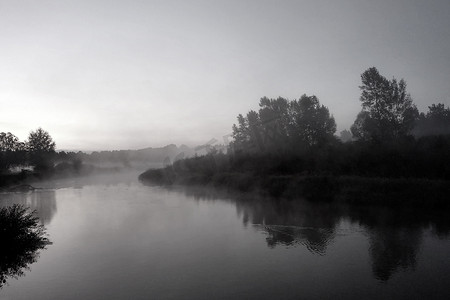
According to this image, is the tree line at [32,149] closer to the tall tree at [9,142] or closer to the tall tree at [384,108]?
the tall tree at [9,142]

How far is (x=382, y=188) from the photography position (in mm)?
26938

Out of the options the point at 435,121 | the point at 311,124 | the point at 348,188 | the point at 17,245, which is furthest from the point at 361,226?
the point at 435,121

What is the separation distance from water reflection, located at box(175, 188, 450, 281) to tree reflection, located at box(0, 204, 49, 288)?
1207 cm

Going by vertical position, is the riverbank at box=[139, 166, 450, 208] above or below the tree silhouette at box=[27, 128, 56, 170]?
below

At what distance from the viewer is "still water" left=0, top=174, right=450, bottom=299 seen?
1086 cm

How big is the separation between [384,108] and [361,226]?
68.5ft

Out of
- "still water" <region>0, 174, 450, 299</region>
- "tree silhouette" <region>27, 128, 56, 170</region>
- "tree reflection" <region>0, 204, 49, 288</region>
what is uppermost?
"tree silhouette" <region>27, 128, 56, 170</region>

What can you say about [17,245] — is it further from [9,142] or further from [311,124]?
[9,142]

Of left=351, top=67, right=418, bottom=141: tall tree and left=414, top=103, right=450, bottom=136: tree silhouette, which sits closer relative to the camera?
left=351, top=67, right=418, bottom=141: tall tree

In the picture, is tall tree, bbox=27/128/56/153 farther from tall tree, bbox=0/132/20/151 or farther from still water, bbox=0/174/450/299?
still water, bbox=0/174/450/299

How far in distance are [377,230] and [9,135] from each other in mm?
89390

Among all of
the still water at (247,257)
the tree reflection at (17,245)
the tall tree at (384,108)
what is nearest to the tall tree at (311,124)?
the tall tree at (384,108)

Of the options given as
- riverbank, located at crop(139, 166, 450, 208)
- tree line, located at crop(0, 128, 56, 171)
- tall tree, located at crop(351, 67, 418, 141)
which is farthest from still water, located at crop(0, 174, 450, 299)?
tree line, located at crop(0, 128, 56, 171)

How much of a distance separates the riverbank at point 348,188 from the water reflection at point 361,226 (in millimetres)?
1504
